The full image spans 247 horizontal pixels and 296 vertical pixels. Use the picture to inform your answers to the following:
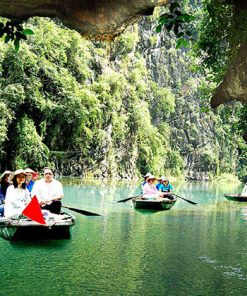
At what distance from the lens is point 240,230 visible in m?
11.4

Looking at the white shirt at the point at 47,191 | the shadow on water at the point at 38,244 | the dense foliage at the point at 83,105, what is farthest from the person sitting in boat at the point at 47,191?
the dense foliage at the point at 83,105

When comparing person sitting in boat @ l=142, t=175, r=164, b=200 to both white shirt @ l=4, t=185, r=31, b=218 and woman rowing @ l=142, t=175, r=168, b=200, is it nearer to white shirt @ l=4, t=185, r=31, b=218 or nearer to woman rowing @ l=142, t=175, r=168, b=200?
woman rowing @ l=142, t=175, r=168, b=200

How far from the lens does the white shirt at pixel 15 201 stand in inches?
335

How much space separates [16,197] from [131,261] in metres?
2.21

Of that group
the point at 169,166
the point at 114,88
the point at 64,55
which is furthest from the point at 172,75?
the point at 64,55

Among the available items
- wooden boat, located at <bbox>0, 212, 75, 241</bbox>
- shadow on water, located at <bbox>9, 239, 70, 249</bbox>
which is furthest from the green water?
wooden boat, located at <bbox>0, 212, 75, 241</bbox>

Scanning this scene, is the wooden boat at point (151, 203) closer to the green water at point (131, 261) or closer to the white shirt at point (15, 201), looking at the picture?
the green water at point (131, 261)

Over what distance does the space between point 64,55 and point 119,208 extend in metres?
14.2

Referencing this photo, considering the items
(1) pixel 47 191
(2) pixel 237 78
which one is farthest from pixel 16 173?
(2) pixel 237 78

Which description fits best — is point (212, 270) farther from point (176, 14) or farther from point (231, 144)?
point (231, 144)

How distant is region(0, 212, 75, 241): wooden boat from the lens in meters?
8.40

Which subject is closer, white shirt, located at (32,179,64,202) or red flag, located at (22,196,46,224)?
red flag, located at (22,196,46,224)

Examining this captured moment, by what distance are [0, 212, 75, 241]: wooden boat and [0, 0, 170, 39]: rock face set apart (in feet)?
16.5

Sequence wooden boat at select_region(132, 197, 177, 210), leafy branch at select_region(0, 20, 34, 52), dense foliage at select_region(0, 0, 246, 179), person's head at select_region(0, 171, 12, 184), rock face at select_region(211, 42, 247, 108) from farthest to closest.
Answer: dense foliage at select_region(0, 0, 246, 179) < wooden boat at select_region(132, 197, 177, 210) < person's head at select_region(0, 171, 12, 184) < rock face at select_region(211, 42, 247, 108) < leafy branch at select_region(0, 20, 34, 52)
